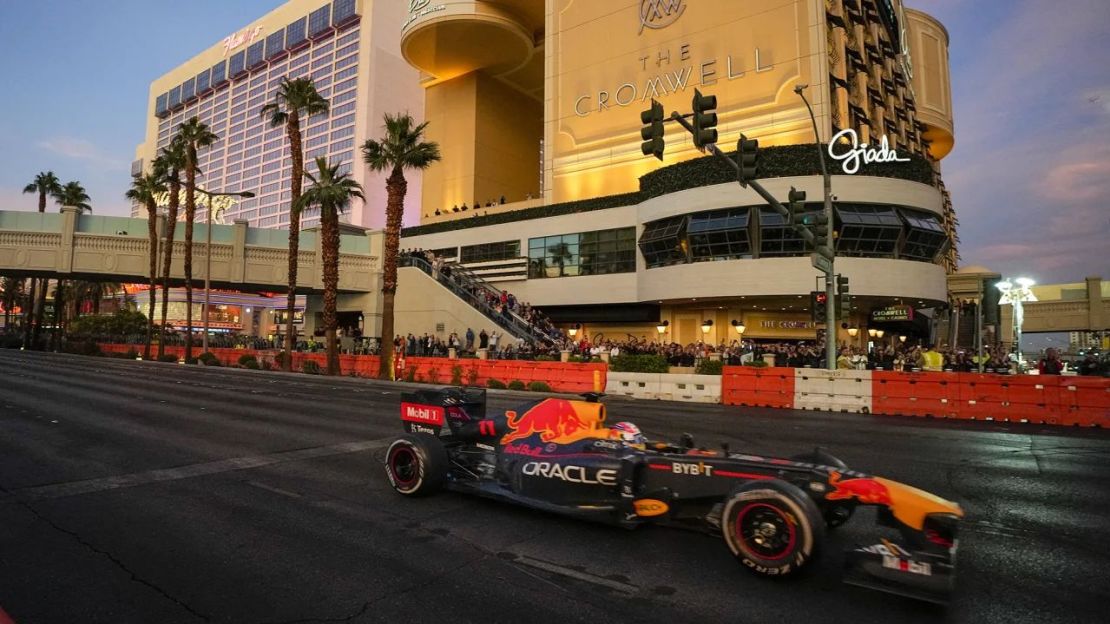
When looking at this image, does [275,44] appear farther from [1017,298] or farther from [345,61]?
[1017,298]

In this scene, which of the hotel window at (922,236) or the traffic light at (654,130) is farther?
the hotel window at (922,236)

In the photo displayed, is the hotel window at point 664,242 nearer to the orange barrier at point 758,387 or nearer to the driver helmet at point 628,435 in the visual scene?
the orange barrier at point 758,387

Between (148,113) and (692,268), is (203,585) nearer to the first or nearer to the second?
(692,268)

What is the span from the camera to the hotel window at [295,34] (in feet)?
432

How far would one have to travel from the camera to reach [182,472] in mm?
7797

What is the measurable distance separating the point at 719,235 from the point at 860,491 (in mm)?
27011

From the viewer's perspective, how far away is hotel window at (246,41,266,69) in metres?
141

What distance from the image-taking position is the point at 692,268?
30859 mm

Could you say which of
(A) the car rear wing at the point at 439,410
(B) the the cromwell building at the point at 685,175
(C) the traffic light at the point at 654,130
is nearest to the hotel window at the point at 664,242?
(B) the the cromwell building at the point at 685,175

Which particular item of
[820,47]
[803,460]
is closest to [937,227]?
[820,47]

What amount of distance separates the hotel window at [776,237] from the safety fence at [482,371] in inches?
480

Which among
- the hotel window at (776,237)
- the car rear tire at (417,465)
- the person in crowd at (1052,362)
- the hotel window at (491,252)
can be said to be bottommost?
the car rear tire at (417,465)

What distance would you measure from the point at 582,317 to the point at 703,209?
10.9 meters

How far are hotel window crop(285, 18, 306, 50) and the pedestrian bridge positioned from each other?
106 meters
